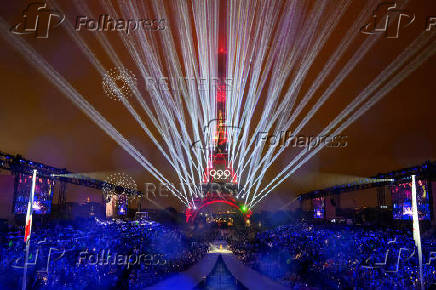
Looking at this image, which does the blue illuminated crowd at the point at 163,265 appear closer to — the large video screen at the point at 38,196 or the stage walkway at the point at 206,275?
the stage walkway at the point at 206,275

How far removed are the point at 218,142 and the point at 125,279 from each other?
89.0 metres

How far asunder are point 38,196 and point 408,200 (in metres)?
41.7

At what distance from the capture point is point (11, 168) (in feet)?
108

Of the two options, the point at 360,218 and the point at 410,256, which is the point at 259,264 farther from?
the point at 360,218

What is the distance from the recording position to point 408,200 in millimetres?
39844

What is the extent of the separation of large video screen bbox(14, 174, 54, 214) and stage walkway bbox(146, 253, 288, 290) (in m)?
24.4

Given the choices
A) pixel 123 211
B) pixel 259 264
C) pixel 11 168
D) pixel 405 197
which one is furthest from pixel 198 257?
pixel 123 211

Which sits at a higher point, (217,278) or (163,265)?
(163,265)

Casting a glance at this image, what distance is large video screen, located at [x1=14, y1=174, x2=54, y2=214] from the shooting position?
3559 centimetres

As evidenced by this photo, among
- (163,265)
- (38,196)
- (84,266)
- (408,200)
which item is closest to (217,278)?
(163,265)

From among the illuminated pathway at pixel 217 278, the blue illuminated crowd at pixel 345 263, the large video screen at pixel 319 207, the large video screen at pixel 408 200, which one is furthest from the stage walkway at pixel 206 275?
the large video screen at pixel 319 207

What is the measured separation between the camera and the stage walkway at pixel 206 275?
1310cm

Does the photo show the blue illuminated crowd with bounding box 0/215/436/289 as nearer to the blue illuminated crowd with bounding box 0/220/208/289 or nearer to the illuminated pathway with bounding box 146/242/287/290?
the blue illuminated crowd with bounding box 0/220/208/289

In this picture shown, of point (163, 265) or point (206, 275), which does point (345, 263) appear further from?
point (163, 265)
